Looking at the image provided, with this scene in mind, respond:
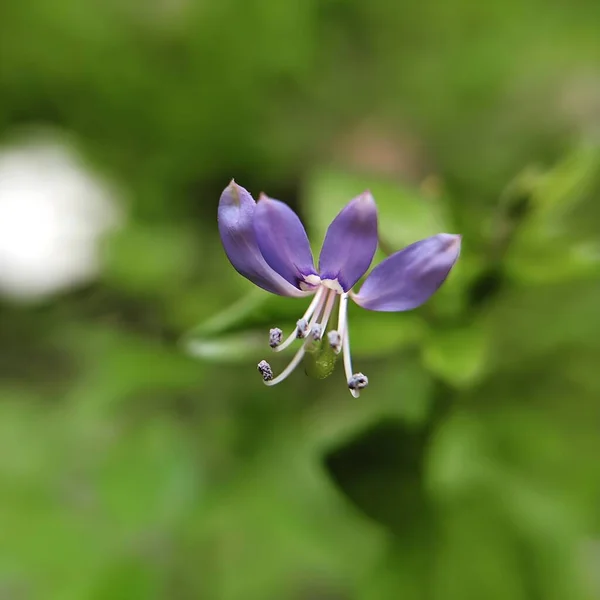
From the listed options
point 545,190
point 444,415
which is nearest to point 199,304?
point 444,415

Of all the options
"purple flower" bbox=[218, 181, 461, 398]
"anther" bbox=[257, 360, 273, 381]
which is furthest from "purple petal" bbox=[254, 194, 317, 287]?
"anther" bbox=[257, 360, 273, 381]

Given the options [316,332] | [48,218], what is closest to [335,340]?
[316,332]

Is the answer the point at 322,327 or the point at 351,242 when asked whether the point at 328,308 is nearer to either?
the point at 322,327

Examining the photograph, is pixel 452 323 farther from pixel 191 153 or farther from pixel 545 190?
pixel 191 153

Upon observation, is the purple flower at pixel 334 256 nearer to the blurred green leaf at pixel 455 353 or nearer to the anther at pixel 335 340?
the anther at pixel 335 340

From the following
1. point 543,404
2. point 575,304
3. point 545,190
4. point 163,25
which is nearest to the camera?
point 545,190

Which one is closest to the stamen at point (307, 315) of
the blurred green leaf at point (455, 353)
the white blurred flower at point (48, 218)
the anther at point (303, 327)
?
the anther at point (303, 327)

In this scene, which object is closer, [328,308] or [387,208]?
[328,308]
